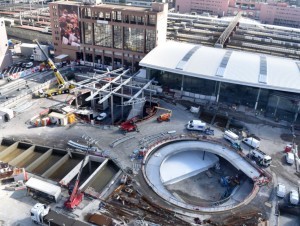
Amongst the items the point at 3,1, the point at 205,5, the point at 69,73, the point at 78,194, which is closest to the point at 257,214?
the point at 78,194

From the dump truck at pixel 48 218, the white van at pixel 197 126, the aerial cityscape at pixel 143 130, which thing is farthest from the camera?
the white van at pixel 197 126

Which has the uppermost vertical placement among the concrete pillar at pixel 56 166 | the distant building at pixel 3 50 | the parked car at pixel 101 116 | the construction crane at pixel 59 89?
the distant building at pixel 3 50

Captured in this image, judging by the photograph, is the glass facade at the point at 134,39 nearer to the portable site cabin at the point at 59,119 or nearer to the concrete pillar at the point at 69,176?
the portable site cabin at the point at 59,119

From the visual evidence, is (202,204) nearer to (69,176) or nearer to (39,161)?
(69,176)

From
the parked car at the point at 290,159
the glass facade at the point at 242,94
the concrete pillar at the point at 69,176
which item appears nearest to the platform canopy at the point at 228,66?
the glass facade at the point at 242,94

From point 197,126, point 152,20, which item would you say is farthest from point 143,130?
point 152,20

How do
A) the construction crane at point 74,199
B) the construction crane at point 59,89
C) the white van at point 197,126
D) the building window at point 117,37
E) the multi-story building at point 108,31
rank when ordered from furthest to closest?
1. the building window at point 117,37
2. the multi-story building at point 108,31
3. the construction crane at point 59,89
4. the white van at point 197,126
5. the construction crane at point 74,199
